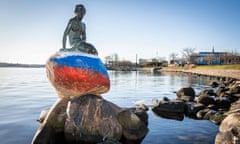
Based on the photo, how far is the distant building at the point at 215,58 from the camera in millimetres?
88794

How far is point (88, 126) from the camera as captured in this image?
775 centimetres

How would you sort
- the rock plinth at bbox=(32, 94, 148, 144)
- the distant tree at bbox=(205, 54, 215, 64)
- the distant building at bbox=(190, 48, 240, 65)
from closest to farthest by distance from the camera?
1. the rock plinth at bbox=(32, 94, 148, 144)
2. the distant building at bbox=(190, 48, 240, 65)
3. the distant tree at bbox=(205, 54, 215, 64)

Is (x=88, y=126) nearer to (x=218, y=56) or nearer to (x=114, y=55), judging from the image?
(x=218, y=56)

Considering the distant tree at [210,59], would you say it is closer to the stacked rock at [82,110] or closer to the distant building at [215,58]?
the distant building at [215,58]

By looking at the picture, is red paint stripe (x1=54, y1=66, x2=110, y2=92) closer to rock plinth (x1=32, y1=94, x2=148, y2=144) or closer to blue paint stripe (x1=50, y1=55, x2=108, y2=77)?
blue paint stripe (x1=50, y1=55, x2=108, y2=77)

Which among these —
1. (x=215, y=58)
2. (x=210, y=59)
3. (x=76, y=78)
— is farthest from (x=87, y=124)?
(x=215, y=58)

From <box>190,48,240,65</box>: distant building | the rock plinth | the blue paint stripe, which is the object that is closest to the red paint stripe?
the blue paint stripe

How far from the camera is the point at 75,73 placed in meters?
8.52

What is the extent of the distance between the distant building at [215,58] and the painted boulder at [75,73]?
93.8 meters

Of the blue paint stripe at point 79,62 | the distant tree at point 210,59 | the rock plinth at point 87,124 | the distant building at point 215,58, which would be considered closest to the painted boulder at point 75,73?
the blue paint stripe at point 79,62

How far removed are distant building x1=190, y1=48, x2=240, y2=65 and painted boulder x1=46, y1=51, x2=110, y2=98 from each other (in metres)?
93.8

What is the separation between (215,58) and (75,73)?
108m

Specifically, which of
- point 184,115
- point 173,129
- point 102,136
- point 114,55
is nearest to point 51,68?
point 102,136

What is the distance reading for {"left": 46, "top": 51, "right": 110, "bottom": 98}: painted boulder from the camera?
8531mm
